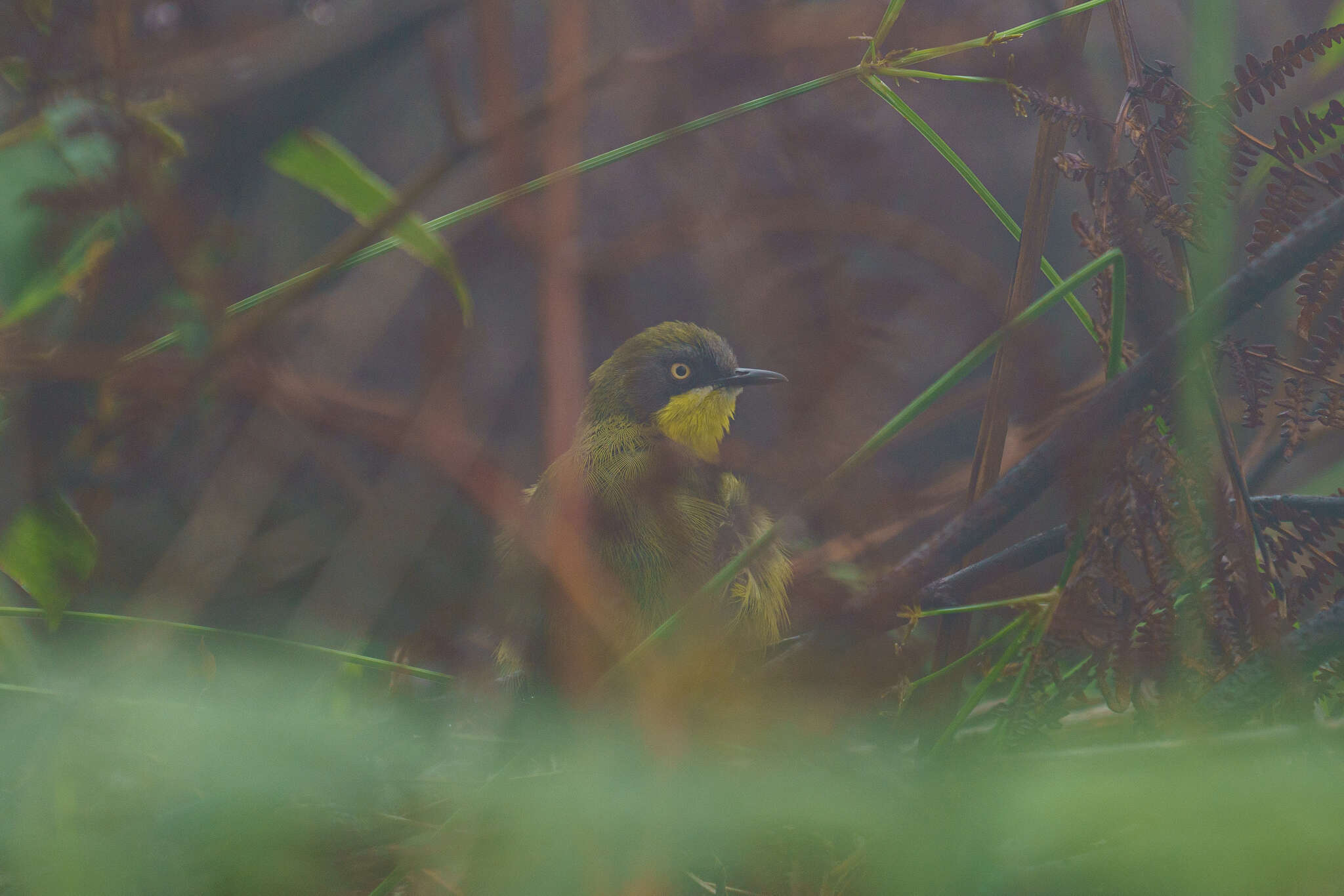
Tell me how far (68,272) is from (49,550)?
0.93 ft

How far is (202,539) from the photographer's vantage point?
175cm

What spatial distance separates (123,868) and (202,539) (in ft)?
4.26

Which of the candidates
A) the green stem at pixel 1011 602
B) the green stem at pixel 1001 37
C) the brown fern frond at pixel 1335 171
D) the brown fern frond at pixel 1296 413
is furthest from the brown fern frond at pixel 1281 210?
the green stem at pixel 1011 602

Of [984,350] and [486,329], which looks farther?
[486,329]

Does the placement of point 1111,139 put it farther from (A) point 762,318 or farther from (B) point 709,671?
(B) point 709,671

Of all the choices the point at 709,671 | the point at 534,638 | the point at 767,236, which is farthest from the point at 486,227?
the point at 709,671

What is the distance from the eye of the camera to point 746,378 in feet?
6.32

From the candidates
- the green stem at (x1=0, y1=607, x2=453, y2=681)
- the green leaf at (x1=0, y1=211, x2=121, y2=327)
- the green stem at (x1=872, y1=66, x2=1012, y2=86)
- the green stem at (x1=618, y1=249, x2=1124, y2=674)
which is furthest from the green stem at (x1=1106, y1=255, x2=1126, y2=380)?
the green leaf at (x1=0, y1=211, x2=121, y2=327)

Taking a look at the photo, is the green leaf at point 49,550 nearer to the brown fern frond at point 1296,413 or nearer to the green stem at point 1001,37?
the green stem at point 1001,37

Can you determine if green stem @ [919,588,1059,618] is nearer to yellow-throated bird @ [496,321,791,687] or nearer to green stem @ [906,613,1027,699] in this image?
green stem @ [906,613,1027,699]

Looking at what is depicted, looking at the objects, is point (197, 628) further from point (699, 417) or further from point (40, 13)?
point (699, 417)

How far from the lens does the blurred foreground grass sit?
40cm

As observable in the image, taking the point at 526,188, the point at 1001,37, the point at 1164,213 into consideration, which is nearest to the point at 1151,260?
the point at 1164,213

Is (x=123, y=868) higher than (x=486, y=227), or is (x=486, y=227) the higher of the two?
(x=486, y=227)
